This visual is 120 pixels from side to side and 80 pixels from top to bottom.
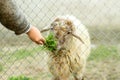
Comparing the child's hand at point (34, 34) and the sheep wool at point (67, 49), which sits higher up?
the sheep wool at point (67, 49)

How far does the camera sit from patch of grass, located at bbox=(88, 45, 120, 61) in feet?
22.8

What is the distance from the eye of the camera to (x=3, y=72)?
20.4ft

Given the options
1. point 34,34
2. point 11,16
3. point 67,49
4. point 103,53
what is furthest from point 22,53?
A: point 11,16

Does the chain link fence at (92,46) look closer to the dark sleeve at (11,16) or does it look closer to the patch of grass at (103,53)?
the patch of grass at (103,53)

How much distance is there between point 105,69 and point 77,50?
1164 mm

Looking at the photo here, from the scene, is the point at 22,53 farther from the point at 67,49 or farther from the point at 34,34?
the point at 34,34

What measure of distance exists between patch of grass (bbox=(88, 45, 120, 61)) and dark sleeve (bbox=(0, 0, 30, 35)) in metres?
4.66

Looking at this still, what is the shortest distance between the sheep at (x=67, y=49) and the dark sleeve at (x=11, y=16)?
2.80m

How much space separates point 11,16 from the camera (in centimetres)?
222

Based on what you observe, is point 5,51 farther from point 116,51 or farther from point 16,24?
point 16,24

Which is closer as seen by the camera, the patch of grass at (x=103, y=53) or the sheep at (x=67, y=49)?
the sheep at (x=67, y=49)

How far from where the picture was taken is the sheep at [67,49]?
523 centimetres

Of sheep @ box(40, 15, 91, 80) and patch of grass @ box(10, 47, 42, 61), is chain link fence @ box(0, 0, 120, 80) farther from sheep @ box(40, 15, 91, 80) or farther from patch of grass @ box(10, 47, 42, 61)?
sheep @ box(40, 15, 91, 80)

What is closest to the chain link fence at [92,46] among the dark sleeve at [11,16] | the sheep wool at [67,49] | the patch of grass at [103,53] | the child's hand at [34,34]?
the patch of grass at [103,53]
